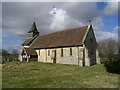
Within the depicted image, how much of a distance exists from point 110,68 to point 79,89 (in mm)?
7760

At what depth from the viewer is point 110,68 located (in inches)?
549

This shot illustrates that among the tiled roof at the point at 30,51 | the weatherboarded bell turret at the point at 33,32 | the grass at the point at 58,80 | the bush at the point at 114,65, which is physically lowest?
the grass at the point at 58,80

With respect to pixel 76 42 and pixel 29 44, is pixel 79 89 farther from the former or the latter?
pixel 29 44

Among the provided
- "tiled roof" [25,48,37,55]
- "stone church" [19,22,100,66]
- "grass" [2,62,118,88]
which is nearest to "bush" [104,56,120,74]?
"grass" [2,62,118,88]

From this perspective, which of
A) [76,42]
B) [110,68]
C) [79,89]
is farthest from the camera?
[76,42]

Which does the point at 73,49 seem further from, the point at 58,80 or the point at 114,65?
the point at 58,80

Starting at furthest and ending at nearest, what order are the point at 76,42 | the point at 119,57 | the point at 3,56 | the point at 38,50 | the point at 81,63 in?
the point at 3,56, the point at 38,50, the point at 76,42, the point at 81,63, the point at 119,57

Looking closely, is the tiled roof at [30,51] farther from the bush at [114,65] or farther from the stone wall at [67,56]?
the bush at [114,65]

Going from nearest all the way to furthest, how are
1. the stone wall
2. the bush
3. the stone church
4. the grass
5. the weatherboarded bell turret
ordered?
the grass, the bush, the stone church, the stone wall, the weatherboarded bell turret

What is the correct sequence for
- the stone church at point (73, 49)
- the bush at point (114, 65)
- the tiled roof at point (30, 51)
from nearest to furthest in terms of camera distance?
the bush at point (114, 65)
the stone church at point (73, 49)
the tiled roof at point (30, 51)

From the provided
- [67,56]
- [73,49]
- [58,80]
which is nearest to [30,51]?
[67,56]

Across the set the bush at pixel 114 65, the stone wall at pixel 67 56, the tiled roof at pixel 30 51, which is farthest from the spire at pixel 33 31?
the bush at pixel 114 65

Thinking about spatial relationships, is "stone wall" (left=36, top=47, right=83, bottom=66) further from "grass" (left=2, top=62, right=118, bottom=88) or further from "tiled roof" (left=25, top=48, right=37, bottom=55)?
"grass" (left=2, top=62, right=118, bottom=88)

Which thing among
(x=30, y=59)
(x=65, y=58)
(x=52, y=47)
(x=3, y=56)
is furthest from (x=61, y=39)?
(x=3, y=56)
